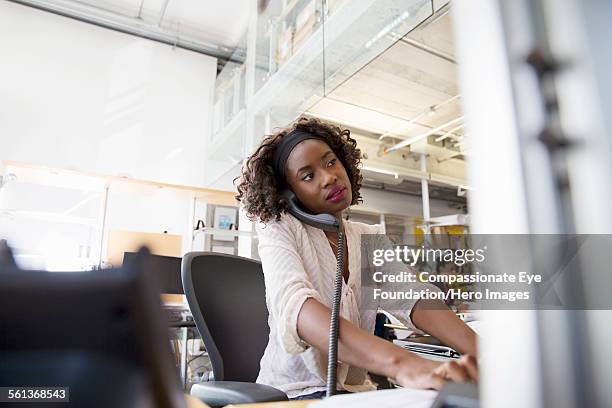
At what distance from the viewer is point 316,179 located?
0.93 m

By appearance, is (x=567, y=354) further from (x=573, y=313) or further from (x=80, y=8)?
(x=80, y=8)

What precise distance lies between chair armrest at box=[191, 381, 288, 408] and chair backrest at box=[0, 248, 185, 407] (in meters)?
0.46

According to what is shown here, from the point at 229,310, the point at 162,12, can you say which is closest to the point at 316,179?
the point at 229,310

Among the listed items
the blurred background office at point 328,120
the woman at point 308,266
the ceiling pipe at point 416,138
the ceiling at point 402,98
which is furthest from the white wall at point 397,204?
the woman at point 308,266

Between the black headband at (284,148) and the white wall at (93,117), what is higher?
the white wall at (93,117)

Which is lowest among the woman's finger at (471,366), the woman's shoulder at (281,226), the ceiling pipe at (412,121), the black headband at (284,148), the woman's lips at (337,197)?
the woman's finger at (471,366)

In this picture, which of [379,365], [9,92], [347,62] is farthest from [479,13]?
[9,92]

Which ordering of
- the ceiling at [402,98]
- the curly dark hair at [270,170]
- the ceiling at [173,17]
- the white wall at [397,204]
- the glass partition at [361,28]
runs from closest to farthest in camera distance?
the curly dark hair at [270,170] → the glass partition at [361,28] → the ceiling at [402,98] → the ceiling at [173,17] → the white wall at [397,204]

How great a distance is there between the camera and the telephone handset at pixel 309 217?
2.77ft

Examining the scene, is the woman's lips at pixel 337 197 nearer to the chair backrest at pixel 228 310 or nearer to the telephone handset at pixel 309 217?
the telephone handset at pixel 309 217

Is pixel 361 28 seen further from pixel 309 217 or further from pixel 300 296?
pixel 300 296

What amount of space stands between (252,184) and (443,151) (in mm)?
5612

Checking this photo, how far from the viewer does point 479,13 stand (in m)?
0.22

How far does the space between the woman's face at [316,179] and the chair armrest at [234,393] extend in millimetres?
381
